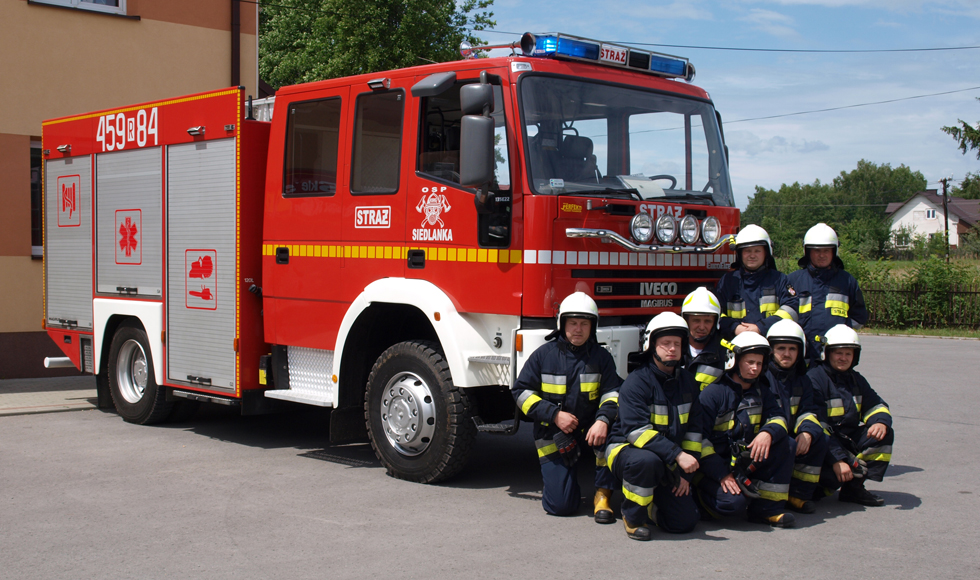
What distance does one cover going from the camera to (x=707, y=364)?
6.04 meters

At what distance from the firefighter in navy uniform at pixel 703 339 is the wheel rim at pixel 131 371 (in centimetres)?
556

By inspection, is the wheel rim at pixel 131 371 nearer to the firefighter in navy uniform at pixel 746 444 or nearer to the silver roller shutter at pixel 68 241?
the silver roller shutter at pixel 68 241

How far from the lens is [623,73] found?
6.71 metres

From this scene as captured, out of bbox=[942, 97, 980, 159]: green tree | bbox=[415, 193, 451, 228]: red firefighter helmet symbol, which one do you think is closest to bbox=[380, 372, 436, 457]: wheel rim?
bbox=[415, 193, 451, 228]: red firefighter helmet symbol

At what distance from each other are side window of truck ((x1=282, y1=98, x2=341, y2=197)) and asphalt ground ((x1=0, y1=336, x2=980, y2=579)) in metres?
2.24

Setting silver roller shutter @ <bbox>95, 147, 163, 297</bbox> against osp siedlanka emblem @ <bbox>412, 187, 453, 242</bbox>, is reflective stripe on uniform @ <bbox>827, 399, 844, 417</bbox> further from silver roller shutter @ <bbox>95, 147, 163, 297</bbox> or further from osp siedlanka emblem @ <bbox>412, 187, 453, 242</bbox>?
silver roller shutter @ <bbox>95, 147, 163, 297</bbox>

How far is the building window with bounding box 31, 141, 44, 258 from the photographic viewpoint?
1205cm

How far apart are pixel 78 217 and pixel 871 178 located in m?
124

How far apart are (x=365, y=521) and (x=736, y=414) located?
2.41 metres

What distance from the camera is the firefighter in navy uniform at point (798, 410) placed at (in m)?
5.79

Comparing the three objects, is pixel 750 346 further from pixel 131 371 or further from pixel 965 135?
pixel 965 135

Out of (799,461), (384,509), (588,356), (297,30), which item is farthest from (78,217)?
(297,30)

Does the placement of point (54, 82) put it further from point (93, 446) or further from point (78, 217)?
point (93, 446)

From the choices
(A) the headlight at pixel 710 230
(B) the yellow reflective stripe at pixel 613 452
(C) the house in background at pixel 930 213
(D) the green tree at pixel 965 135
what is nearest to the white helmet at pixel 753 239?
(A) the headlight at pixel 710 230
